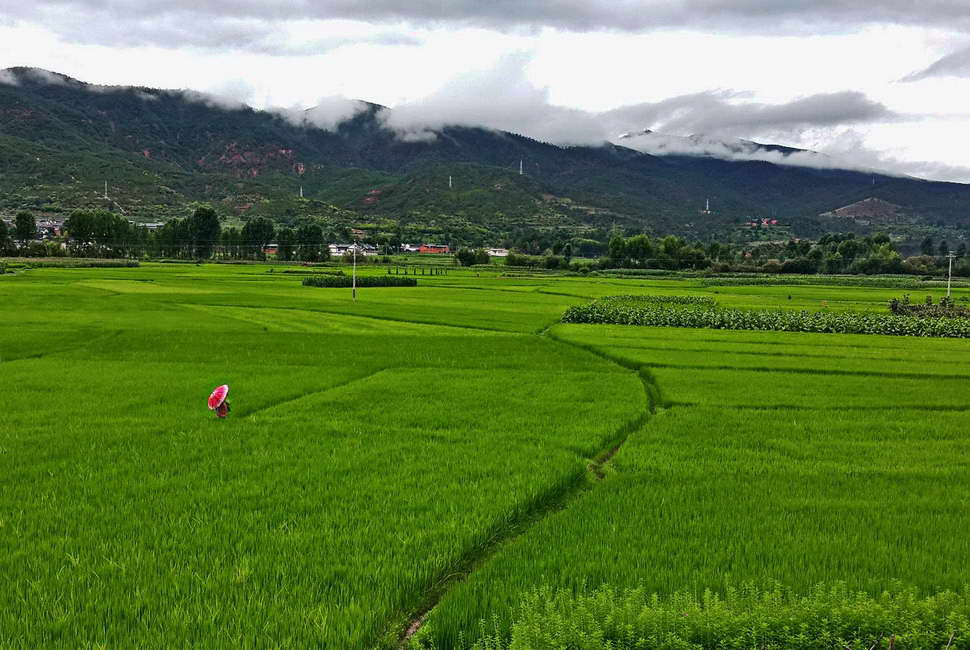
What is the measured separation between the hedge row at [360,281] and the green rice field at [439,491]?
165ft

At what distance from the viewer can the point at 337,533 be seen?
8.53 metres

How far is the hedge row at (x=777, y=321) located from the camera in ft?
132

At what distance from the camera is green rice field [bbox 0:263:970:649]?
678cm

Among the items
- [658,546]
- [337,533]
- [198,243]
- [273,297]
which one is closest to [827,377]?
[658,546]

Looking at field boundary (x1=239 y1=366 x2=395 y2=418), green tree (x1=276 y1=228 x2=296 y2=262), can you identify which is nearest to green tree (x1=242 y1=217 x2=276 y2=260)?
green tree (x1=276 y1=228 x2=296 y2=262)

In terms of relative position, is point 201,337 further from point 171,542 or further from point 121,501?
point 171,542

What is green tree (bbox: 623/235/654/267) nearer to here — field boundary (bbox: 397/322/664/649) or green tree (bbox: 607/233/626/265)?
green tree (bbox: 607/233/626/265)

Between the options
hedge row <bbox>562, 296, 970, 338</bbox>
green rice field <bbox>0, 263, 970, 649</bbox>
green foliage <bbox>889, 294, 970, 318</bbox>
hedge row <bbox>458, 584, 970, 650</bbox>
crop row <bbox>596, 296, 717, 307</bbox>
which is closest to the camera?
hedge row <bbox>458, 584, 970, 650</bbox>

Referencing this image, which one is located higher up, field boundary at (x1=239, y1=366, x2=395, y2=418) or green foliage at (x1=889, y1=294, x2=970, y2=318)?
green foliage at (x1=889, y1=294, x2=970, y2=318)

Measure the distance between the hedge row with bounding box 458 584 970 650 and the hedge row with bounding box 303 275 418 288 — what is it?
232 feet

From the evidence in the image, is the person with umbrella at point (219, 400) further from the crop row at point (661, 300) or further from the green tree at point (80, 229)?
the green tree at point (80, 229)

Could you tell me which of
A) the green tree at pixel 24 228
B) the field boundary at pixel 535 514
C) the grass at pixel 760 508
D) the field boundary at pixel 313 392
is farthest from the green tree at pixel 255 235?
the field boundary at pixel 535 514

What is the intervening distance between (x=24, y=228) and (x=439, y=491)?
481ft

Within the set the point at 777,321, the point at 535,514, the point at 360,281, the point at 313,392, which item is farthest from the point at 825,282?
the point at 535,514
